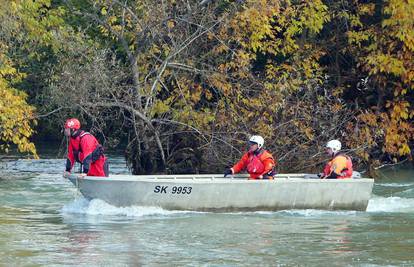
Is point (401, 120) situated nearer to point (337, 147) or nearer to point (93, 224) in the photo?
point (337, 147)

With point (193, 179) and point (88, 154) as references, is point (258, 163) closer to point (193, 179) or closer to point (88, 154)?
point (193, 179)

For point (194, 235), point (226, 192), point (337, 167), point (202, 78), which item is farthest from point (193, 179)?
point (202, 78)

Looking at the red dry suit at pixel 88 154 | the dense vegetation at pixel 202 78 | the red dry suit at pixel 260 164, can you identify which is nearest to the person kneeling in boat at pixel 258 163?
the red dry suit at pixel 260 164

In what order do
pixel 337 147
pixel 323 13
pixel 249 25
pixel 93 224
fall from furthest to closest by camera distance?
pixel 323 13
pixel 249 25
pixel 337 147
pixel 93 224

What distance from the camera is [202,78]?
25516 millimetres

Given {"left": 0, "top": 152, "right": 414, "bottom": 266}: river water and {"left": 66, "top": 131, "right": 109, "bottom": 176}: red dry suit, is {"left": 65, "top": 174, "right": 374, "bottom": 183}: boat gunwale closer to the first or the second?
{"left": 66, "top": 131, "right": 109, "bottom": 176}: red dry suit

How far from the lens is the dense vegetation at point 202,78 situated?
2458 centimetres

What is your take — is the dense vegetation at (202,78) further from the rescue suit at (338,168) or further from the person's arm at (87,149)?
the rescue suit at (338,168)

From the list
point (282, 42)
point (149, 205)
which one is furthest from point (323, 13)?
point (149, 205)

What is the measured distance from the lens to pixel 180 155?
26.2 metres

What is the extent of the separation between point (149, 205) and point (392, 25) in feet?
33.1

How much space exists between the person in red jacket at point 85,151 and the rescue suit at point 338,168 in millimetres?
4074

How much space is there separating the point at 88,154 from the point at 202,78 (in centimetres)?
681

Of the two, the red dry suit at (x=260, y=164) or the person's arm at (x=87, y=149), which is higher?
the person's arm at (x=87, y=149)
